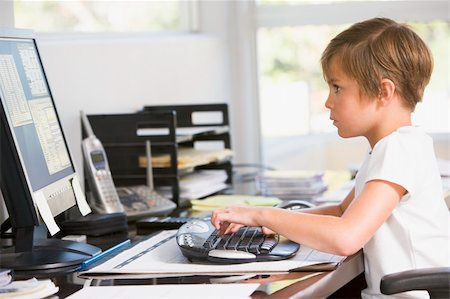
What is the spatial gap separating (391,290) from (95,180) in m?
0.91

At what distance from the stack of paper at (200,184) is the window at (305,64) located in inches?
29.8

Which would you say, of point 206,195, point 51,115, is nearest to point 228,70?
point 206,195

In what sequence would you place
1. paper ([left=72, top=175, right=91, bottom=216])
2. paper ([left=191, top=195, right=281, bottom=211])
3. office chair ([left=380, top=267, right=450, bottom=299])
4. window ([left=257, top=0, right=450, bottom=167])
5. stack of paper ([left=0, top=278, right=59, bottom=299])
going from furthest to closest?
window ([left=257, top=0, right=450, bottom=167]) → paper ([left=191, top=195, right=281, bottom=211]) → paper ([left=72, top=175, right=91, bottom=216]) → office chair ([left=380, top=267, right=450, bottom=299]) → stack of paper ([left=0, top=278, right=59, bottom=299])

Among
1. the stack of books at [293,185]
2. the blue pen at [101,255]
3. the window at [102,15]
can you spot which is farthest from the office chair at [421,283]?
the window at [102,15]

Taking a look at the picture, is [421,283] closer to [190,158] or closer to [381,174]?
[381,174]

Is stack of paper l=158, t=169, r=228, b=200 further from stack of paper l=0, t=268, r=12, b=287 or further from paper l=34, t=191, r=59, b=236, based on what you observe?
stack of paper l=0, t=268, r=12, b=287

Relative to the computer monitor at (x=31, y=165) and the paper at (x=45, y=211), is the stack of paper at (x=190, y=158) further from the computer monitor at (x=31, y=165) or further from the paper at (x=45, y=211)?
A: the paper at (x=45, y=211)

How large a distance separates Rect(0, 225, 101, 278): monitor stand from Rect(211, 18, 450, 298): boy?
0.90 feet

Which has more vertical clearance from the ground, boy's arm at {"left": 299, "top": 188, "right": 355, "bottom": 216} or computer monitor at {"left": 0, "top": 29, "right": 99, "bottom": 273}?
computer monitor at {"left": 0, "top": 29, "right": 99, "bottom": 273}

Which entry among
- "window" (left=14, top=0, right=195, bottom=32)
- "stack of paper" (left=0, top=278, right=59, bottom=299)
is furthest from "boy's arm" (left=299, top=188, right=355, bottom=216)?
"window" (left=14, top=0, right=195, bottom=32)

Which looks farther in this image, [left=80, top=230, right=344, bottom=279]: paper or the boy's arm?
the boy's arm

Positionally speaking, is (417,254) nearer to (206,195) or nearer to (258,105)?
(206,195)

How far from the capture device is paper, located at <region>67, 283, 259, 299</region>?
1.35 meters

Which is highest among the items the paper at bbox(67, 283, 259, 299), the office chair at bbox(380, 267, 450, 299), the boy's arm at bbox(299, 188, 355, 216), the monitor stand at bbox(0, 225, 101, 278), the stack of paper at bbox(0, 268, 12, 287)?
the stack of paper at bbox(0, 268, 12, 287)
